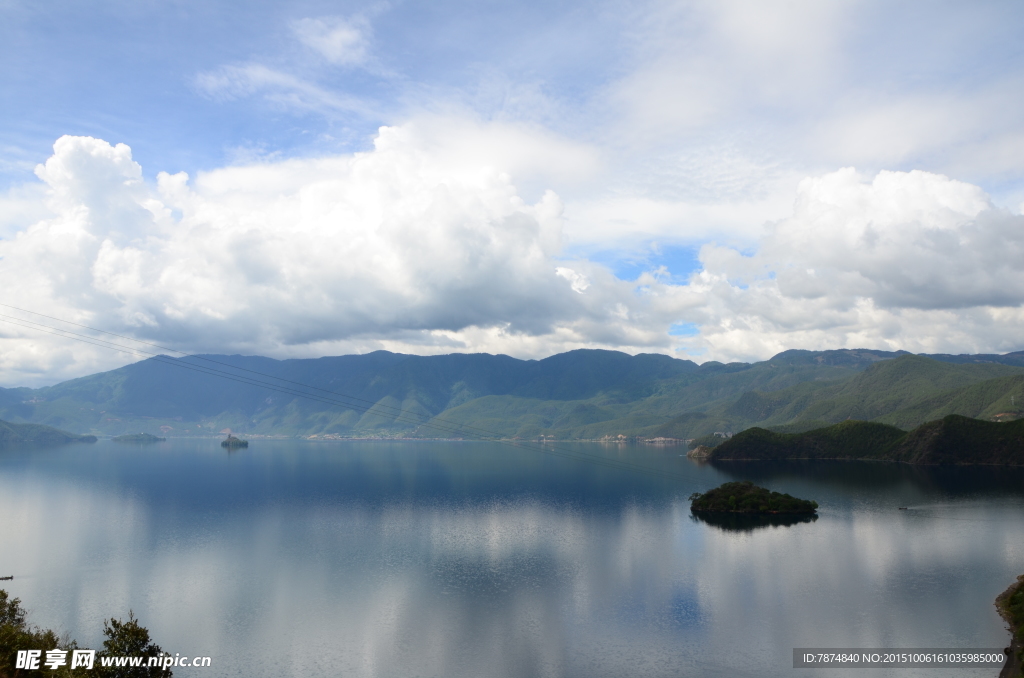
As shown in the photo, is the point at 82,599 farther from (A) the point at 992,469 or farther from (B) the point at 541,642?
(A) the point at 992,469

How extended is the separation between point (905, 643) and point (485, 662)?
121 feet

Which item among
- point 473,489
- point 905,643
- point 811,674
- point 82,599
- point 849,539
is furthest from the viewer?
point 473,489

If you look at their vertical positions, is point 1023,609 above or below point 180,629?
above

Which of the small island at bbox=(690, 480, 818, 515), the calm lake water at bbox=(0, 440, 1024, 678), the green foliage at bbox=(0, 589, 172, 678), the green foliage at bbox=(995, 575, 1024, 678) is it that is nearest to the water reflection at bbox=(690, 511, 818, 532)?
the small island at bbox=(690, 480, 818, 515)

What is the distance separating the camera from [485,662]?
5044 cm

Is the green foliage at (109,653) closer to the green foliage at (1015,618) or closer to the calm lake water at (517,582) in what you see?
the calm lake water at (517,582)

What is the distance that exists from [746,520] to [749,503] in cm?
809

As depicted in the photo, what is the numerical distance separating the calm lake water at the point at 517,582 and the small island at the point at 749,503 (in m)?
4.49

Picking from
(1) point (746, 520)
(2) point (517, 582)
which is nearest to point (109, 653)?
(2) point (517, 582)

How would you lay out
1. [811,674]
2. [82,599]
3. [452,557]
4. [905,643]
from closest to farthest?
[811,674] → [905,643] → [82,599] → [452,557]

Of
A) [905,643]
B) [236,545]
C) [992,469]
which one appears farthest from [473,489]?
[992,469]

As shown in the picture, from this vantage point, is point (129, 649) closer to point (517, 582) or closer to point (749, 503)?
point (517, 582)

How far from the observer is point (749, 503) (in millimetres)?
126750

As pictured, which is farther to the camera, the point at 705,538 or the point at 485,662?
the point at 705,538
